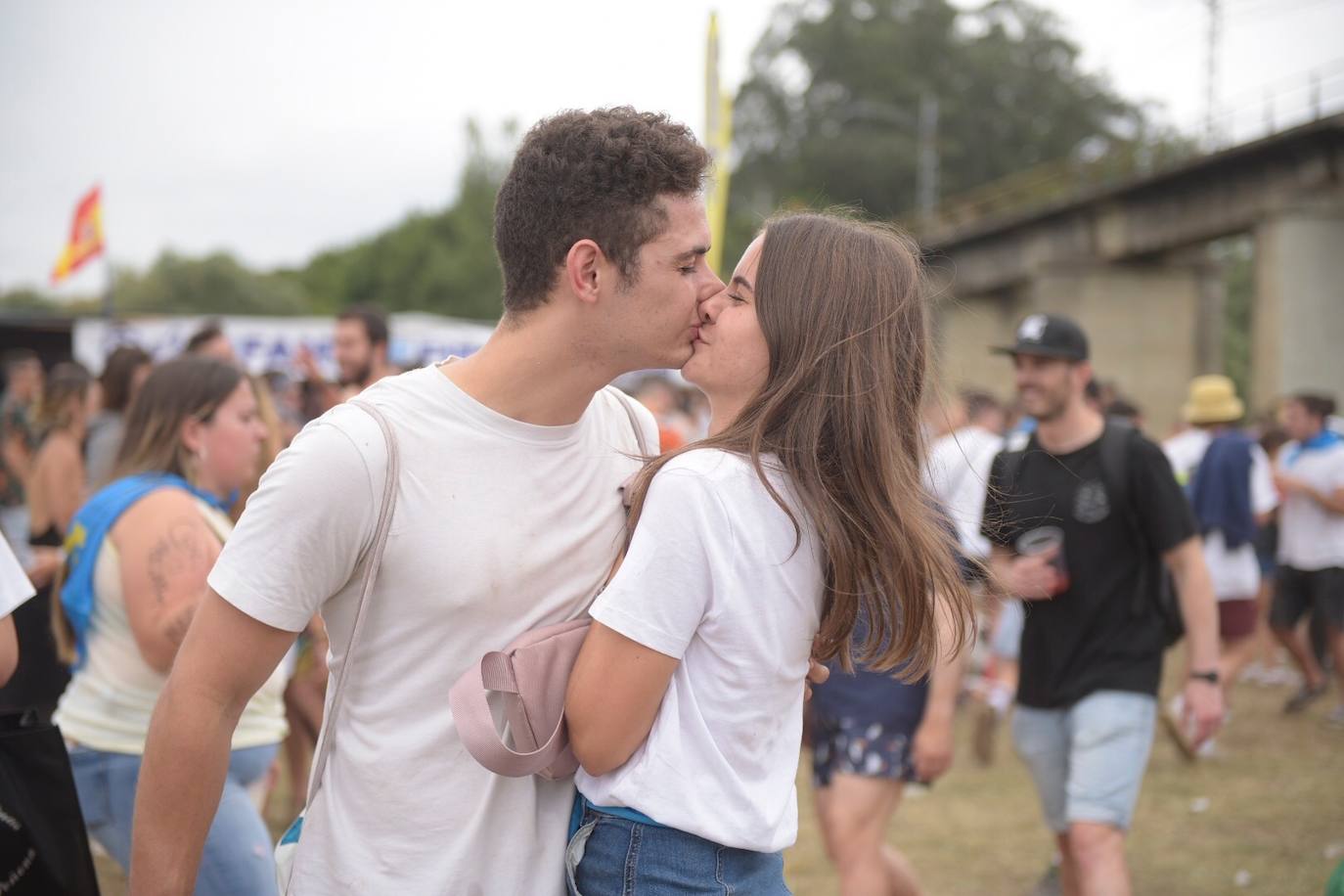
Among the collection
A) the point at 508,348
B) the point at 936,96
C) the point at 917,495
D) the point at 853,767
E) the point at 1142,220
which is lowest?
the point at 853,767

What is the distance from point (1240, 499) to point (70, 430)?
7700 millimetres

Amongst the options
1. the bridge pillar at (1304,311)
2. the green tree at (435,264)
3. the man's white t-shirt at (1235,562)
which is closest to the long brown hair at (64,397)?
the man's white t-shirt at (1235,562)

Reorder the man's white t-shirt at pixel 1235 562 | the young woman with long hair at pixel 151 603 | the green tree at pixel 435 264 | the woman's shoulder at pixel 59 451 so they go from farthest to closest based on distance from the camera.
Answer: the green tree at pixel 435 264
the man's white t-shirt at pixel 1235 562
the woman's shoulder at pixel 59 451
the young woman with long hair at pixel 151 603

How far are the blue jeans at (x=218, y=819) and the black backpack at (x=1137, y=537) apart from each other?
2.72m

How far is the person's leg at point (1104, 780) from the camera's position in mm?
3938

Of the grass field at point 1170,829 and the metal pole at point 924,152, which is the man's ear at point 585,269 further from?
the metal pole at point 924,152

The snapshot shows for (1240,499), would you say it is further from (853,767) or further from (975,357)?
(975,357)

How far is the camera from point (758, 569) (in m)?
1.92

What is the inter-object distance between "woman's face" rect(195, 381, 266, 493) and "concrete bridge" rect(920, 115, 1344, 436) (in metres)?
14.7

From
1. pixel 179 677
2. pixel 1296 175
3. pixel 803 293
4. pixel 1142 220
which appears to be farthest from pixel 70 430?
pixel 1142 220

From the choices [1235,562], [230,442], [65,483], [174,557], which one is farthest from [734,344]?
[1235,562]

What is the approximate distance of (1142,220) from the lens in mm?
28281

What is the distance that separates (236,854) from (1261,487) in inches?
341

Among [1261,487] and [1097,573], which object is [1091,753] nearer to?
[1097,573]
